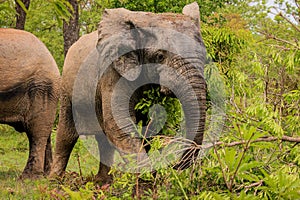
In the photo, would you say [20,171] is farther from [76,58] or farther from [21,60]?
[76,58]

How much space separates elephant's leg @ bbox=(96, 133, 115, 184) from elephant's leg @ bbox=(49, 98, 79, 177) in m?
0.39

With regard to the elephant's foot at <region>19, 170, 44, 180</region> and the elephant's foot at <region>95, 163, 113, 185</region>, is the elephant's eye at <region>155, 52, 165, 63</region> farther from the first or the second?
the elephant's foot at <region>19, 170, 44, 180</region>

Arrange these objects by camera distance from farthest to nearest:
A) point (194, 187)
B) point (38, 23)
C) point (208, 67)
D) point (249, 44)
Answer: point (38, 23)
point (249, 44)
point (208, 67)
point (194, 187)

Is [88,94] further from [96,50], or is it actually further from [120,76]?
[120,76]

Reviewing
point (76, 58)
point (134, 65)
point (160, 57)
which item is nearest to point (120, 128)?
point (134, 65)

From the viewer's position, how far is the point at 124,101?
5820 mm

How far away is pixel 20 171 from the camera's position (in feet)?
31.1

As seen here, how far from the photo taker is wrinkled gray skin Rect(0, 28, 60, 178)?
8352 millimetres

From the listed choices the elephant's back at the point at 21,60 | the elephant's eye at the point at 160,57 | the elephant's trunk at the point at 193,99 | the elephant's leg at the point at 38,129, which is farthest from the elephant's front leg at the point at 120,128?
the elephant's leg at the point at 38,129

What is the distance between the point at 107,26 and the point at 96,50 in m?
0.54

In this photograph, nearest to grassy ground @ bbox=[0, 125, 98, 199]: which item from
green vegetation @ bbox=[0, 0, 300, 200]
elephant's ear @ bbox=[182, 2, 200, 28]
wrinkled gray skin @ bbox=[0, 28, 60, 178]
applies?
green vegetation @ bbox=[0, 0, 300, 200]

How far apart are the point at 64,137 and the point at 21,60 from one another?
4.38ft

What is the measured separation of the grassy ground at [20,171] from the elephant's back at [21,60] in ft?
3.85

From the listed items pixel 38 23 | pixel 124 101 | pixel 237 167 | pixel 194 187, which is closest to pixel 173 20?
pixel 124 101
